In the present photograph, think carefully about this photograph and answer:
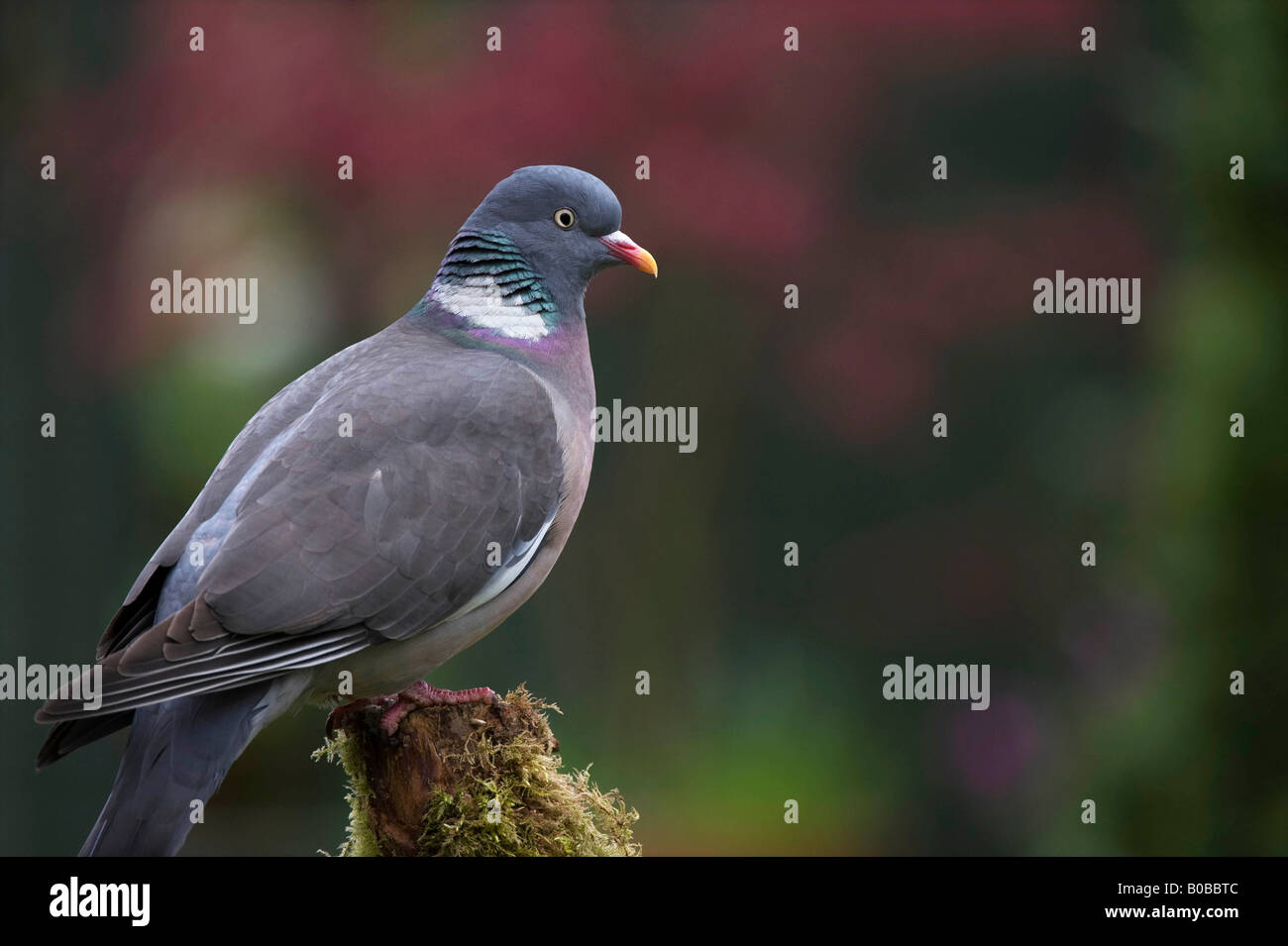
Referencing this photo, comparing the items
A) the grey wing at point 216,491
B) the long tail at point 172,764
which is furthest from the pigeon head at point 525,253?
the long tail at point 172,764

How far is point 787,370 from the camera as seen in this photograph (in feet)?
26.8

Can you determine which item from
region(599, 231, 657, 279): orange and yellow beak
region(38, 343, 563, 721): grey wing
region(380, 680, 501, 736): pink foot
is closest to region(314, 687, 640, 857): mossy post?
region(380, 680, 501, 736): pink foot

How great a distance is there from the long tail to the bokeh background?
10.4 feet

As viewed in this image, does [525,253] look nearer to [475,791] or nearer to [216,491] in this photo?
[216,491]

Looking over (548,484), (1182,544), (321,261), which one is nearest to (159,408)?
(321,261)

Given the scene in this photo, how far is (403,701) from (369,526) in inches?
18.5

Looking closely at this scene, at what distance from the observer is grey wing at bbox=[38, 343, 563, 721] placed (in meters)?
3.61

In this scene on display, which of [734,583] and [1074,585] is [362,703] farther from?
[1074,585]

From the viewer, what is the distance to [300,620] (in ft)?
12.3

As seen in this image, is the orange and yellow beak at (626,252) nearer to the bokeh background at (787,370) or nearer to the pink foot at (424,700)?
the pink foot at (424,700)

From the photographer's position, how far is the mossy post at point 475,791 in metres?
3.71

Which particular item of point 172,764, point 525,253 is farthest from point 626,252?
point 172,764

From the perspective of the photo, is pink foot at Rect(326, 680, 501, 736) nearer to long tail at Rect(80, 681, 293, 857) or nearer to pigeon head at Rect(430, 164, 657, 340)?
long tail at Rect(80, 681, 293, 857)

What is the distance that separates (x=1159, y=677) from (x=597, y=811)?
9.15ft
